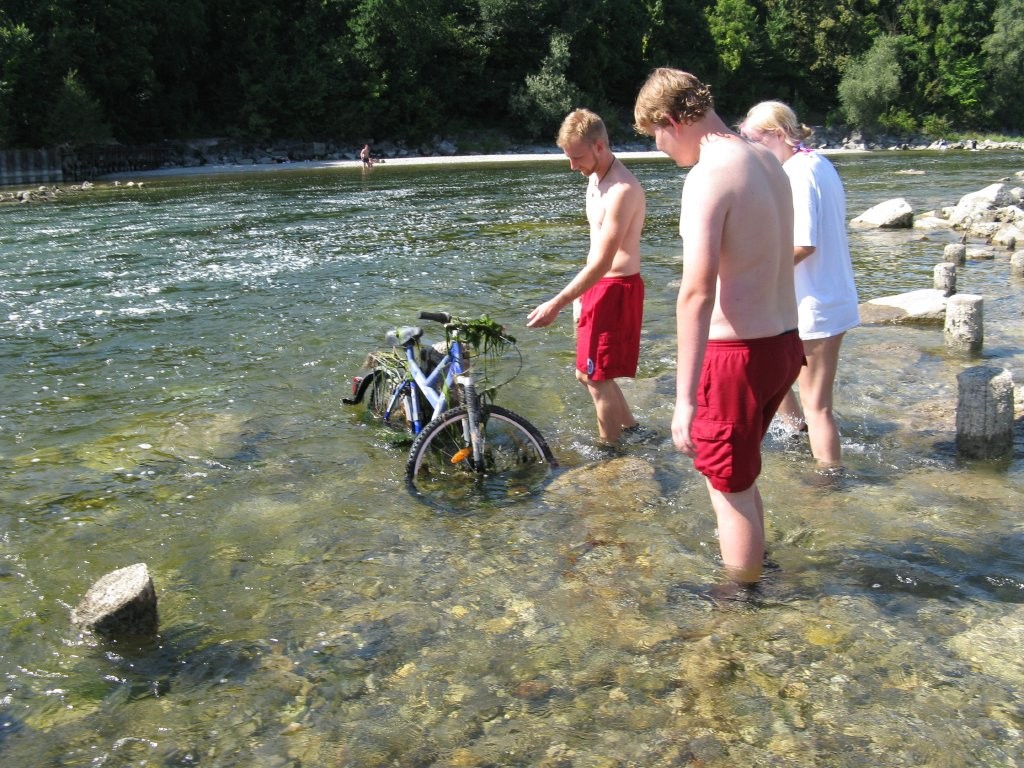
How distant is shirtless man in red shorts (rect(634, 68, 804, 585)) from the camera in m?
3.33

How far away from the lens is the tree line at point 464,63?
50656 millimetres

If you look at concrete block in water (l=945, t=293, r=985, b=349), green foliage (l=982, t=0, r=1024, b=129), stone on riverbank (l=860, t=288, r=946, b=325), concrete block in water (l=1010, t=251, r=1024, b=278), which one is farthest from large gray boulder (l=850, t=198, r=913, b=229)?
green foliage (l=982, t=0, r=1024, b=129)

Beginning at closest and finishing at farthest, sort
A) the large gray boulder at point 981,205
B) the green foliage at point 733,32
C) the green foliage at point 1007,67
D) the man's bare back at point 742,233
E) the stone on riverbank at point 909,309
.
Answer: the man's bare back at point 742,233, the stone on riverbank at point 909,309, the large gray boulder at point 981,205, the green foliage at point 1007,67, the green foliage at point 733,32

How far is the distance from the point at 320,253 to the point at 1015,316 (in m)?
11.8

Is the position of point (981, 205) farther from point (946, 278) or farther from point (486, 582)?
point (486, 582)

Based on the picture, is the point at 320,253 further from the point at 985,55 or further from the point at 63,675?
the point at 985,55

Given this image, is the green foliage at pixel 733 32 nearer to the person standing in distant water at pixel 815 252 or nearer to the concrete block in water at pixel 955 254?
the concrete block in water at pixel 955 254

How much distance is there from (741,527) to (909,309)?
688 centimetres

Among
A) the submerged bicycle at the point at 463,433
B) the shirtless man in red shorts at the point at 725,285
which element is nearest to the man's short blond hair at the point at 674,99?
the shirtless man in red shorts at the point at 725,285

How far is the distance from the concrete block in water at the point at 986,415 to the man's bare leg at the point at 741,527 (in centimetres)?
257

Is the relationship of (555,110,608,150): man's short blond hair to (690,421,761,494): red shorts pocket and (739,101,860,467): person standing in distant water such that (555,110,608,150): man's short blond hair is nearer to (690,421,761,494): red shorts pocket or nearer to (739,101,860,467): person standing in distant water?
(739,101,860,467): person standing in distant water

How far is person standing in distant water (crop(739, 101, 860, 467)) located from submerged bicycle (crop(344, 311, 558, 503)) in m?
1.79

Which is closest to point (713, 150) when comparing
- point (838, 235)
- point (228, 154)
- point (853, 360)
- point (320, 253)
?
point (838, 235)

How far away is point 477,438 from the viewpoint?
5.75 m
